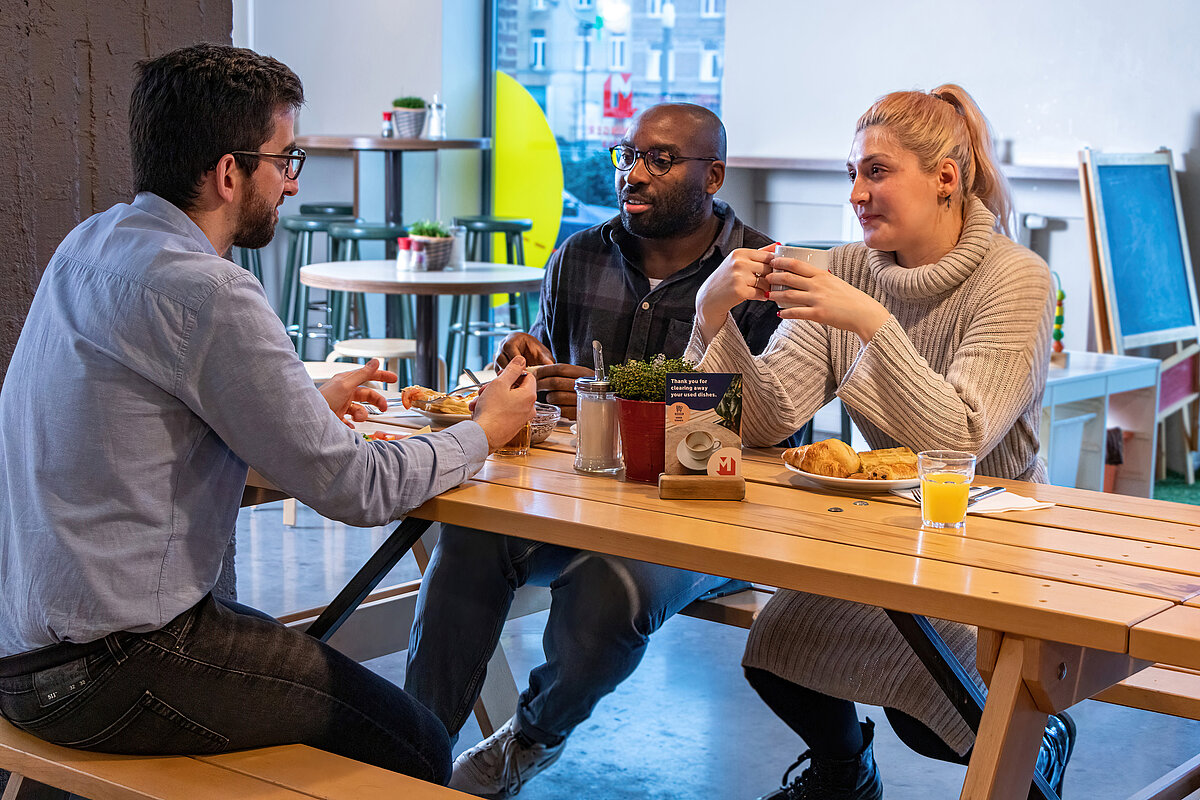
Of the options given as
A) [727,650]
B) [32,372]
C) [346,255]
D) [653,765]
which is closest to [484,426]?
[32,372]

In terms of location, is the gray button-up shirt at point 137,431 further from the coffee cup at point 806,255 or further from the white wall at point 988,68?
the white wall at point 988,68

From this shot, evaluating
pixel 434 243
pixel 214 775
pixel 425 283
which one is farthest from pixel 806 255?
pixel 434 243

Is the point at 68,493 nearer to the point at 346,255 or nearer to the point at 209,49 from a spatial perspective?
the point at 209,49

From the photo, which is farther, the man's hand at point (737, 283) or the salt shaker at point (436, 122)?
the salt shaker at point (436, 122)

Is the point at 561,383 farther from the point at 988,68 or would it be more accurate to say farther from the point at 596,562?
the point at 988,68

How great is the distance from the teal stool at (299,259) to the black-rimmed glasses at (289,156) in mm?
4677

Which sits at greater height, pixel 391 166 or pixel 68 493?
pixel 391 166

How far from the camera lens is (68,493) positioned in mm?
1579

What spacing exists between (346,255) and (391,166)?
2.54 feet

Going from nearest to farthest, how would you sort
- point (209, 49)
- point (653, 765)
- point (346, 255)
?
point (209, 49), point (653, 765), point (346, 255)

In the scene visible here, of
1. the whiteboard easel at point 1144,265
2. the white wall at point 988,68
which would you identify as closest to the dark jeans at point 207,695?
the whiteboard easel at point 1144,265

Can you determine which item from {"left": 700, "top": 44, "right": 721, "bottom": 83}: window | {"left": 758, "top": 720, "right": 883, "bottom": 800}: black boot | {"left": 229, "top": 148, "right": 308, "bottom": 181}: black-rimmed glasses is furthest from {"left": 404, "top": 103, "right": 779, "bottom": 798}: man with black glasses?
{"left": 700, "top": 44, "right": 721, "bottom": 83}: window

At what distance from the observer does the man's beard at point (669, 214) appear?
2656 millimetres

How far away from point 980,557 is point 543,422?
85 cm
